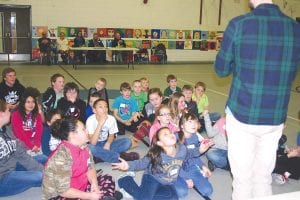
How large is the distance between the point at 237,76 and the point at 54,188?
1.49m

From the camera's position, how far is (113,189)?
9.70 ft

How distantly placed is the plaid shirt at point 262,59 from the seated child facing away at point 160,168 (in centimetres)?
96

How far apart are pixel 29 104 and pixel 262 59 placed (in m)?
2.85

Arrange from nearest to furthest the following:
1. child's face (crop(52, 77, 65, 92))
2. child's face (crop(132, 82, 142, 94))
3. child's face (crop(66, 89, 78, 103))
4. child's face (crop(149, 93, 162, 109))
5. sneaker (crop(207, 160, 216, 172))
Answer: sneaker (crop(207, 160, 216, 172)) → child's face (crop(66, 89, 78, 103)) → child's face (crop(149, 93, 162, 109)) → child's face (crop(52, 77, 65, 92)) → child's face (crop(132, 82, 142, 94))

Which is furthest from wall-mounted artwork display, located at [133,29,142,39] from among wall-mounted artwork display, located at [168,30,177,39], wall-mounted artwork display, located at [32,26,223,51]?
wall-mounted artwork display, located at [168,30,177,39]

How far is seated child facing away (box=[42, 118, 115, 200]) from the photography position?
2418mm

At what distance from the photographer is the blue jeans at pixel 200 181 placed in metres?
3.20

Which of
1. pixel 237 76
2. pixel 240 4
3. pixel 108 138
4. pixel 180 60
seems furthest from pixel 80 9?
pixel 237 76

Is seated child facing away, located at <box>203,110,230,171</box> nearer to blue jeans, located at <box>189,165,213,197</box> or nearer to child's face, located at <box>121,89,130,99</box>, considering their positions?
blue jeans, located at <box>189,165,213,197</box>

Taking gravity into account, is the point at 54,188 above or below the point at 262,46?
below

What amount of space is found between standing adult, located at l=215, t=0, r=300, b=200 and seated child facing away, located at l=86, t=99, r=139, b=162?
6.34 ft

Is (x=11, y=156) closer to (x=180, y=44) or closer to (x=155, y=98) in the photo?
(x=155, y=98)

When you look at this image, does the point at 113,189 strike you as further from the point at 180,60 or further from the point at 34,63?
the point at 180,60

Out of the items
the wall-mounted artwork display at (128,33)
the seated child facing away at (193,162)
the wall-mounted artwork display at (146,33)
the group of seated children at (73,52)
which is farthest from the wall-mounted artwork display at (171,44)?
the seated child facing away at (193,162)
